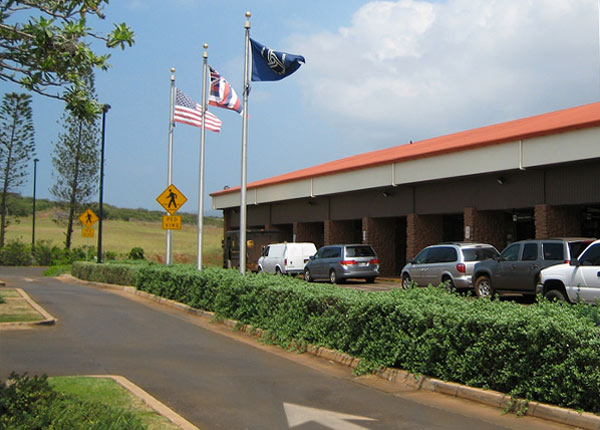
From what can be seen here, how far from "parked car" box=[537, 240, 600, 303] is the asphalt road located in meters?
5.92

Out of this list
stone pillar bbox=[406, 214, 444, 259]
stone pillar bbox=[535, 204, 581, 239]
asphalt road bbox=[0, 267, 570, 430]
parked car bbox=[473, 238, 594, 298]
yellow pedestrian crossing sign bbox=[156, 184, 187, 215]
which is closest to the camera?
asphalt road bbox=[0, 267, 570, 430]

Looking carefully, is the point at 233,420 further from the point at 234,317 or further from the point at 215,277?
the point at 215,277

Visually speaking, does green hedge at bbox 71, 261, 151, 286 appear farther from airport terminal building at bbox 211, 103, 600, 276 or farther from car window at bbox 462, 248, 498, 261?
car window at bbox 462, 248, 498, 261

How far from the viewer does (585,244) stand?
1725 cm

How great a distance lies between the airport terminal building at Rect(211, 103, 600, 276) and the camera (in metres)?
23.5

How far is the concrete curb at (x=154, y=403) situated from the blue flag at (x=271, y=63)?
11900 mm

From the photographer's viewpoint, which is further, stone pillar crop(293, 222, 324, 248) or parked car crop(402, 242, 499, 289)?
stone pillar crop(293, 222, 324, 248)

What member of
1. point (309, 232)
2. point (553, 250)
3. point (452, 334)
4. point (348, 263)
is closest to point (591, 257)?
point (553, 250)

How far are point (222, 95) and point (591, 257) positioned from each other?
43.5 feet

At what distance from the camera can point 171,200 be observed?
950 inches

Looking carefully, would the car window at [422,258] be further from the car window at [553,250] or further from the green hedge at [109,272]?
the green hedge at [109,272]

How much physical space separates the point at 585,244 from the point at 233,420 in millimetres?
12685

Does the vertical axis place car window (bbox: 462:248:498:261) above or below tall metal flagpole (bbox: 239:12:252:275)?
below

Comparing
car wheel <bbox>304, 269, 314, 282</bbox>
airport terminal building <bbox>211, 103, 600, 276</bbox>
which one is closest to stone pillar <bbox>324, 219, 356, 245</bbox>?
airport terminal building <bbox>211, 103, 600, 276</bbox>
